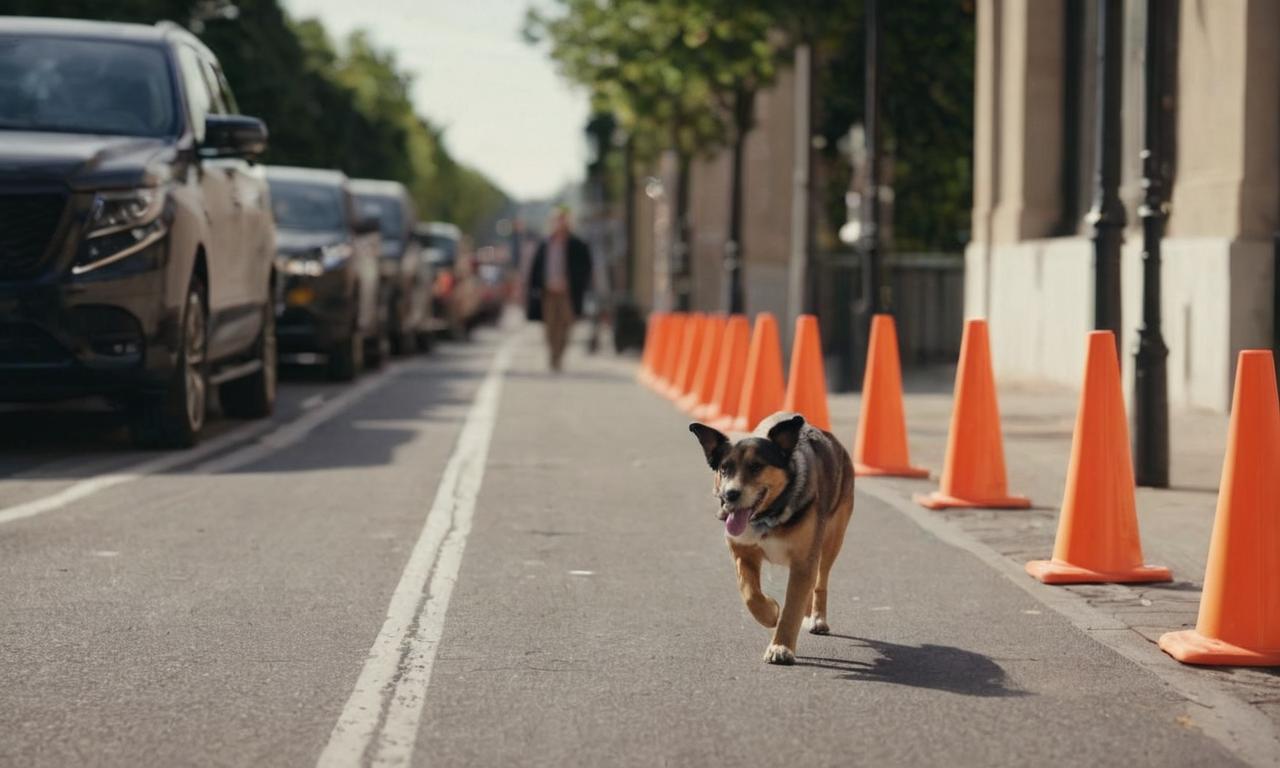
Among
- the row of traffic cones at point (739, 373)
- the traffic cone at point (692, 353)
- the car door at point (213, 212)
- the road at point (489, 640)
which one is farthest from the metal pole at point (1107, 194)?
the traffic cone at point (692, 353)

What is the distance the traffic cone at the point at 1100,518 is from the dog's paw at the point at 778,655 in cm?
201

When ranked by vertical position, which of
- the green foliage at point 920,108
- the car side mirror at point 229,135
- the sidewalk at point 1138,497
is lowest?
the sidewalk at point 1138,497

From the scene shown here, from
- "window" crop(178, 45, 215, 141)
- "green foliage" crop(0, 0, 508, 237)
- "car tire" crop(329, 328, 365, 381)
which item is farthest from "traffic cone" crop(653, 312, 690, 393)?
"green foliage" crop(0, 0, 508, 237)

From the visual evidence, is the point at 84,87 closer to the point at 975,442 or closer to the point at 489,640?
the point at 975,442

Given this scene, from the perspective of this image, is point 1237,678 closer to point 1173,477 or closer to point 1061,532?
point 1061,532

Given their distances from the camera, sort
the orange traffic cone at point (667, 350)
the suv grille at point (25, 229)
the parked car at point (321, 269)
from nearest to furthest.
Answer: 1. the suv grille at point (25, 229)
2. the parked car at point (321, 269)
3. the orange traffic cone at point (667, 350)

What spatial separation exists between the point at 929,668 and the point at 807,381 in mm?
6676

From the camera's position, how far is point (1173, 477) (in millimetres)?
12312

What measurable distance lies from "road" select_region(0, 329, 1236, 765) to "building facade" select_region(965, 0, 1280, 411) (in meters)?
4.02

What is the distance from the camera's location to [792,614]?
6.61 m

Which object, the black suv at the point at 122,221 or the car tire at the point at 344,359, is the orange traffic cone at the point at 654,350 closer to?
the car tire at the point at 344,359

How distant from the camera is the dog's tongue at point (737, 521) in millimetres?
6383

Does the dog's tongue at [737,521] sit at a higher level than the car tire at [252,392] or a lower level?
higher

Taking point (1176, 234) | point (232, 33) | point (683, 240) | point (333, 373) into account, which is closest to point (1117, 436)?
point (1176, 234)
